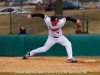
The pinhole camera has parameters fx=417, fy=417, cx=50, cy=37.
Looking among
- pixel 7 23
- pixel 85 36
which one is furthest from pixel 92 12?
pixel 85 36

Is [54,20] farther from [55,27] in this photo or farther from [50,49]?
[50,49]

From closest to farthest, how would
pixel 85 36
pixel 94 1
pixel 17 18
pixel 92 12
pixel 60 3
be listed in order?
1. pixel 85 36
2. pixel 17 18
3. pixel 60 3
4. pixel 92 12
5. pixel 94 1

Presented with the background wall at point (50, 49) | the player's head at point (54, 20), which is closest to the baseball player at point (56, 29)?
the player's head at point (54, 20)

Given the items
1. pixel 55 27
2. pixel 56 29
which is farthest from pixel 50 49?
pixel 55 27

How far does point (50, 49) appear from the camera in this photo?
19.6 metres

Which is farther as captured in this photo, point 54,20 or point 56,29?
point 56,29

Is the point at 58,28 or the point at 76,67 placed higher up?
the point at 58,28

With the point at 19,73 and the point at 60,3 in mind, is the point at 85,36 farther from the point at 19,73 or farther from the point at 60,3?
the point at 60,3

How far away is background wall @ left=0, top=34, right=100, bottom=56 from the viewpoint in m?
19.5

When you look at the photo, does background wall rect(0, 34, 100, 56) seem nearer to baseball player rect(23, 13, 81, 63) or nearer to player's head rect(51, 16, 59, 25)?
baseball player rect(23, 13, 81, 63)

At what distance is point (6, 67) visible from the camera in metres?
13.8

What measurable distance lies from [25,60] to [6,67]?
2.31m

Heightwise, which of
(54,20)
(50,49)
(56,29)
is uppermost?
(54,20)

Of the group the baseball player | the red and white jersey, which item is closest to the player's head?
the baseball player
